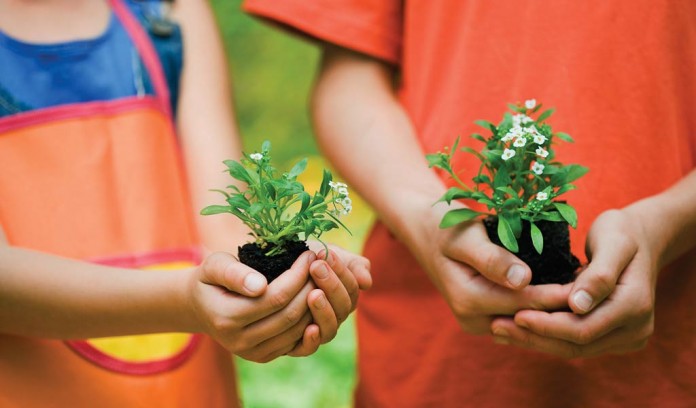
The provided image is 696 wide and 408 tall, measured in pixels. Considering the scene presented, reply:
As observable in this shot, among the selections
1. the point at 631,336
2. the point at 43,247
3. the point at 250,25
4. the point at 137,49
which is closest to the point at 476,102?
the point at 631,336

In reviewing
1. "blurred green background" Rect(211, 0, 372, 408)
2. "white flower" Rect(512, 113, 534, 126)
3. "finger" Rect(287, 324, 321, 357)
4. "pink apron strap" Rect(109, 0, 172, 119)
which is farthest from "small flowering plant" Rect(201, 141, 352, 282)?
"blurred green background" Rect(211, 0, 372, 408)

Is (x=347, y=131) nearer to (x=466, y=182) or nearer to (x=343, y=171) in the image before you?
(x=343, y=171)

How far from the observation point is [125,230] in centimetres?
155

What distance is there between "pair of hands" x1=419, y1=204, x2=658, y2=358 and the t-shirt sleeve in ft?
1.73

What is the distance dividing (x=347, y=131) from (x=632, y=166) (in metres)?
0.61

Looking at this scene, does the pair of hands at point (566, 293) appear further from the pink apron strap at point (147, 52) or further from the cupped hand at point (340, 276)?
the pink apron strap at point (147, 52)

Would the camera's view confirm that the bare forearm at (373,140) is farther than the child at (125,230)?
Yes

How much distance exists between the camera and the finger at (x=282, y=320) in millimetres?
1254

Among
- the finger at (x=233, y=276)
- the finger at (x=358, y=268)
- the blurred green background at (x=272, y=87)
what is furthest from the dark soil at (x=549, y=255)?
the blurred green background at (x=272, y=87)

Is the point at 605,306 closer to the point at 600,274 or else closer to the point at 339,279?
the point at 600,274

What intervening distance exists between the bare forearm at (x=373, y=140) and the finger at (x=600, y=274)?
33 cm

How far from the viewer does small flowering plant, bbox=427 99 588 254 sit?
1341 millimetres

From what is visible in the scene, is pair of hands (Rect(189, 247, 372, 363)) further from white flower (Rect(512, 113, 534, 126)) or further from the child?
white flower (Rect(512, 113, 534, 126))

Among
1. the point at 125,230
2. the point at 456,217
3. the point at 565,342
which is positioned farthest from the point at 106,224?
the point at 565,342
